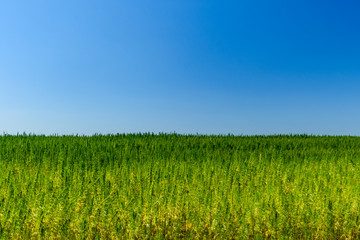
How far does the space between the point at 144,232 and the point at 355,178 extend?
4.95 meters

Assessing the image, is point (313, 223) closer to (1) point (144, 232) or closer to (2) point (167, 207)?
(2) point (167, 207)

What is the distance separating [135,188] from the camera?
18.7ft

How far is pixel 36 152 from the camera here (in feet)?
30.9

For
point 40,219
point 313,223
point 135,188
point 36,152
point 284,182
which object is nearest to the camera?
point 40,219

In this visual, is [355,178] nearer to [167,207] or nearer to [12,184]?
[167,207]

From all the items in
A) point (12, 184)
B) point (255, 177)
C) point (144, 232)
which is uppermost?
point (255, 177)

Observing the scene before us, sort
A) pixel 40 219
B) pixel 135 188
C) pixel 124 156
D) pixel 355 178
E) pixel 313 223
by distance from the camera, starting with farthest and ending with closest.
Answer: pixel 124 156, pixel 355 178, pixel 135 188, pixel 313 223, pixel 40 219

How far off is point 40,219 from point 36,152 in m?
5.97

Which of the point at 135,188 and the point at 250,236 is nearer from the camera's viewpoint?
the point at 250,236

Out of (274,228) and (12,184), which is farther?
(12,184)

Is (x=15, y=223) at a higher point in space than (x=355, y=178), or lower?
lower

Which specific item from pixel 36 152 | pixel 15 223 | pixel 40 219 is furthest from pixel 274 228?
pixel 36 152

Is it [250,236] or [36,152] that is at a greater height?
[36,152]

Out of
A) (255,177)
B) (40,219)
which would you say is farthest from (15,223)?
(255,177)
